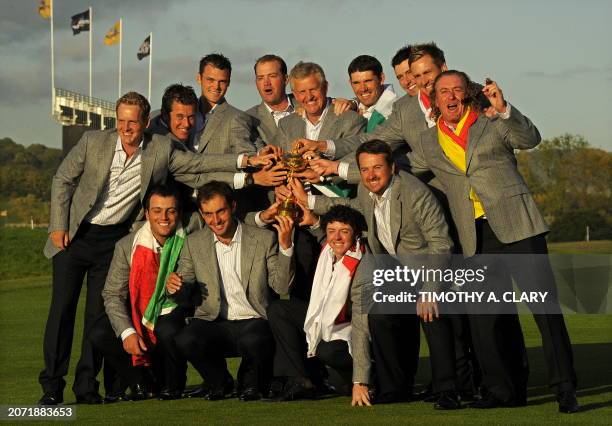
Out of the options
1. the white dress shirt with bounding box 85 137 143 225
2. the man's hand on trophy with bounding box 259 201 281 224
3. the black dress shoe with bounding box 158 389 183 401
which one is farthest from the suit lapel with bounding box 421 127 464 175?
the black dress shoe with bounding box 158 389 183 401

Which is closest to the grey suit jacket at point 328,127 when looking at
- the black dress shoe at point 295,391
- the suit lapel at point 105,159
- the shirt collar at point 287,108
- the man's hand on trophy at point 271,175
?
the shirt collar at point 287,108

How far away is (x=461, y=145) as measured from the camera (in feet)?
23.4

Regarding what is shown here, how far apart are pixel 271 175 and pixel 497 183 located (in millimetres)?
1742

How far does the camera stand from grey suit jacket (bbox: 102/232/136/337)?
7766 millimetres

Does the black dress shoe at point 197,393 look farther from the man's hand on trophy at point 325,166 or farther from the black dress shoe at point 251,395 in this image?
the man's hand on trophy at point 325,166

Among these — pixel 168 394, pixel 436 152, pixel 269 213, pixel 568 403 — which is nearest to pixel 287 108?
pixel 269 213

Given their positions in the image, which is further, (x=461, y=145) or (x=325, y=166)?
(x=325, y=166)

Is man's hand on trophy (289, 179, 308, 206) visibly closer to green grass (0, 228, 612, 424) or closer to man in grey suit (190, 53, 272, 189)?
man in grey suit (190, 53, 272, 189)

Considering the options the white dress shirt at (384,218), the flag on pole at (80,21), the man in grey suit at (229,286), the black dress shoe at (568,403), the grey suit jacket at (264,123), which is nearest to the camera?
the black dress shoe at (568,403)

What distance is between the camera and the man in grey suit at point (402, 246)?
7.09 m

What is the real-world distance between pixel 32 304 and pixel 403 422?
13.4m

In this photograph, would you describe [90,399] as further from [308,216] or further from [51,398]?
[308,216]

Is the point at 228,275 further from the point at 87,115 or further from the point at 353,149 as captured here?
the point at 87,115

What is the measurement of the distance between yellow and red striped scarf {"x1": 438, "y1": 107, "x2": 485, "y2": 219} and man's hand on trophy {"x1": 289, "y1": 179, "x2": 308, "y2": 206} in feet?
3.86
